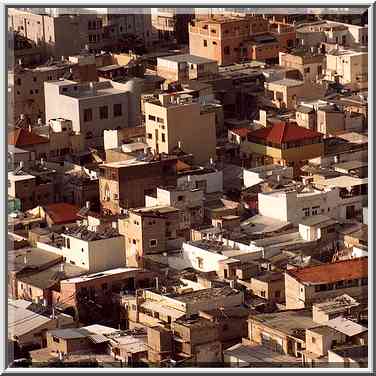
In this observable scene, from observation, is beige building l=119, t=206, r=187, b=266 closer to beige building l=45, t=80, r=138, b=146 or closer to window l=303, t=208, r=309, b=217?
window l=303, t=208, r=309, b=217

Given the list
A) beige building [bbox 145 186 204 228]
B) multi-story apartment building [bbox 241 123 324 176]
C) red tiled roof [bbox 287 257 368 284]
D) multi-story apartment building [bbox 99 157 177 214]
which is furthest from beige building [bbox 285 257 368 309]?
multi-story apartment building [bbox 241 123 324 176]

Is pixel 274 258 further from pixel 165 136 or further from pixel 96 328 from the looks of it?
pixel 165 136

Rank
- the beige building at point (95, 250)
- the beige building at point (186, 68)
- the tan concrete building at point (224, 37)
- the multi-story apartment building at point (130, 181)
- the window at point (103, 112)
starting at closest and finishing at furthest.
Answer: the beige building at point (95, 250) < the multi-story apartment building at point (130, 181) < the window at point (103, 112) < the beige building at point (186, 68) < the tan concrete building at point (224, 37)

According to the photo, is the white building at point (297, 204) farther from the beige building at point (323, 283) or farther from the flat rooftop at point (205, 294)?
the flat rooftop at point (205, 294)

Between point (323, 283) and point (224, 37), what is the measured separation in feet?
22.1

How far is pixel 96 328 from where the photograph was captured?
7.40m

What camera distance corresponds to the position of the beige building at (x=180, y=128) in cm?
1087

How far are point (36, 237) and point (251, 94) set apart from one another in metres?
4.01

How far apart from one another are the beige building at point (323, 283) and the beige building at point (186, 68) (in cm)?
541

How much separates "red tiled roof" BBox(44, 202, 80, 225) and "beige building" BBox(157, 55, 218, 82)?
3482 mm

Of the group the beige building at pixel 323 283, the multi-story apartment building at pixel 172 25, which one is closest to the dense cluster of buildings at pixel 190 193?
the beige building at pixel 323 283

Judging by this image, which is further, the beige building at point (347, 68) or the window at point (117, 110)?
the beige building at point (347, 68)

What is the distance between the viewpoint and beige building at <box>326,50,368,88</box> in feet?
43.3

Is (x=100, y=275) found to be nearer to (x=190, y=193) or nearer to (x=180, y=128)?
(x=190, y=193)
